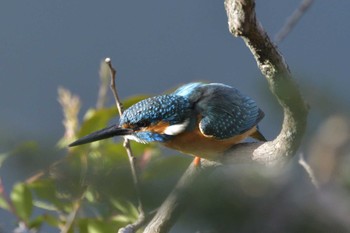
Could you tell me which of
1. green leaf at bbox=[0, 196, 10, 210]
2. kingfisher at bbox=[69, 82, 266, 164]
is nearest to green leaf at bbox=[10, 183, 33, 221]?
green leaf at bbox=[0, 196, 10, 210]

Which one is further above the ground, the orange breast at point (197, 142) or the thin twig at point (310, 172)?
the thin twig at point (310, 172)

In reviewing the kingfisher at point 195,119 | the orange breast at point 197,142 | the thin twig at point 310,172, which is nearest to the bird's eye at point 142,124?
the kingfisher at point 195,119

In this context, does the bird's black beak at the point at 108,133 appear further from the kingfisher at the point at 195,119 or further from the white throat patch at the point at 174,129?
the white throat patch at the point at 174,129

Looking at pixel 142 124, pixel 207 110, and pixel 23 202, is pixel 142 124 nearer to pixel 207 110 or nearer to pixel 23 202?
pixel 207 110

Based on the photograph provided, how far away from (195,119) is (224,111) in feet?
0.28

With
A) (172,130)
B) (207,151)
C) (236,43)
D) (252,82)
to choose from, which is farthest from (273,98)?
(236,43)

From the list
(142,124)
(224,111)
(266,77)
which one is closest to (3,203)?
(142,124)

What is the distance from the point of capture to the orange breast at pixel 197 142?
1761mm

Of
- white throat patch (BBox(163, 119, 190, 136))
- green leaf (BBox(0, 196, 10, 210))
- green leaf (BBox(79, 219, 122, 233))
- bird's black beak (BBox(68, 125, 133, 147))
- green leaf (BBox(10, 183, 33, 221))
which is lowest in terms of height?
green leaf (BBox(79, 219, 122, 233))

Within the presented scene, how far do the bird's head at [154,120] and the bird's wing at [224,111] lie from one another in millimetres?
54

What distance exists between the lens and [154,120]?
1.81 metres

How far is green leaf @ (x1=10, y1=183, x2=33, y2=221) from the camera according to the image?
4.92ft

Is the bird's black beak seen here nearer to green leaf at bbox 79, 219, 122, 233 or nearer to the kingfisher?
the kingfisher

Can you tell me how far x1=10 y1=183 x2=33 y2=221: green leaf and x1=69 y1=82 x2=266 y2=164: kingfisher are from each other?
12.6 inches
